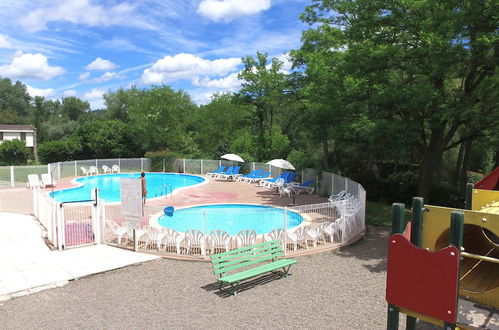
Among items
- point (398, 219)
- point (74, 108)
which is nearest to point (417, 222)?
point (398, 219)

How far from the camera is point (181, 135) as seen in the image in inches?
1394

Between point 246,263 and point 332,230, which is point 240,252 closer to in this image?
point 246,263

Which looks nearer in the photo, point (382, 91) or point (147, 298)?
point (147, 298)

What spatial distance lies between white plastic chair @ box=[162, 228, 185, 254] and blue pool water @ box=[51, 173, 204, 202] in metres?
10.7

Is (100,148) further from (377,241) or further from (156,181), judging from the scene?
(377,241)

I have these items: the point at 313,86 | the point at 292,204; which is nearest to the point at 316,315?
the point at 292,204

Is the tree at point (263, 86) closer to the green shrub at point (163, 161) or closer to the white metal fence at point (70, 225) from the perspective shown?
the green shrub at point (163, 161)

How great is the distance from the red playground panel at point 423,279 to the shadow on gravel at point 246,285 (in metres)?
4.31

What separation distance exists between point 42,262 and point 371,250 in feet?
30.4

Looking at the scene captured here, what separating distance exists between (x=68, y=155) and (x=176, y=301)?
120 ft

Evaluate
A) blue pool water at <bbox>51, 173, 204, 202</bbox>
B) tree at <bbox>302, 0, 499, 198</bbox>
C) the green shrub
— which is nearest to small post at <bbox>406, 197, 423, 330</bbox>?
tree at <bbox>302, 0, 499, 198</bbox>

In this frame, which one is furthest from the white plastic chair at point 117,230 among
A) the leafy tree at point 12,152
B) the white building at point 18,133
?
the white building at point 18,133

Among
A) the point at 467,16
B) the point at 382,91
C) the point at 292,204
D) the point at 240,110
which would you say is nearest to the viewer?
the point at 467,16

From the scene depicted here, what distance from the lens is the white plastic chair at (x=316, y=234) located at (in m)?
10.7
